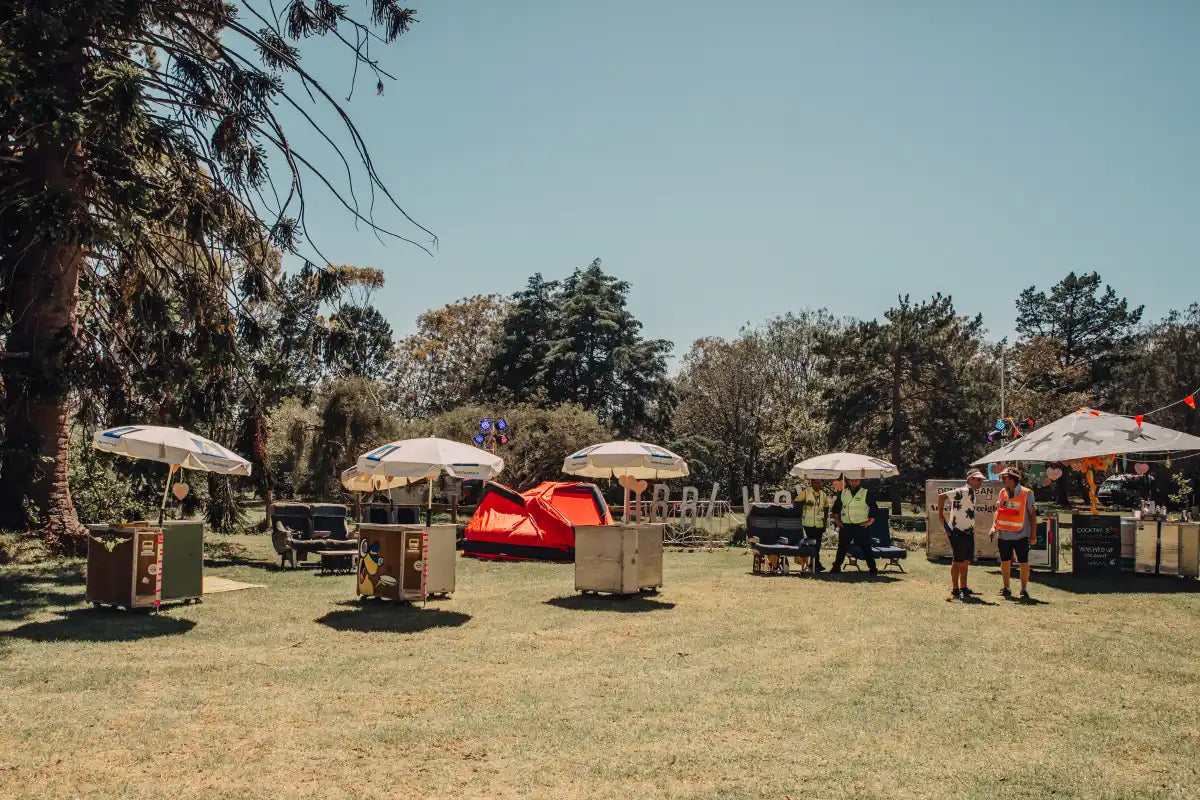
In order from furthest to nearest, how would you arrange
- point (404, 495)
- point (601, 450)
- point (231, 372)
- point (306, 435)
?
point (306, 435), point (404, 495), point (231, 372), point (601, 450)

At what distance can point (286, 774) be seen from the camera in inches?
197

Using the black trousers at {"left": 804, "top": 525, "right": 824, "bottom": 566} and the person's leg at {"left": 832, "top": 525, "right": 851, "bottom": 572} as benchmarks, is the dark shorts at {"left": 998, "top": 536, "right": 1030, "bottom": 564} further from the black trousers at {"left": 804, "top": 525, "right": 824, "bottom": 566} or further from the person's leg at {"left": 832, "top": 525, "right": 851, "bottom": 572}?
the black trousers at {"left": 804, "top": 525, "right": 824, "bottom": 566}

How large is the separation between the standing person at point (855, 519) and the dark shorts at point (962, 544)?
2.79 meters

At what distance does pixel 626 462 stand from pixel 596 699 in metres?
6.17

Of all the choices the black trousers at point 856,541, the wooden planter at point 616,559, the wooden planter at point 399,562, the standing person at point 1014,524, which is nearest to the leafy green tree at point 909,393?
the black trousers at point 856,541

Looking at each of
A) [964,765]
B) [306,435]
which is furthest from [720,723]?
[306,435]

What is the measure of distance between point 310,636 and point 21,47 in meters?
8.27

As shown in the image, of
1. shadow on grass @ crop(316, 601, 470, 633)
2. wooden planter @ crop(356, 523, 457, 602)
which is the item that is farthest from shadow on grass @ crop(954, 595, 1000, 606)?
wooden planter @ crop(356, 523, 457, 602)

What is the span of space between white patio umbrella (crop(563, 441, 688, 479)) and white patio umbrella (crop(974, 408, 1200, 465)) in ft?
19.2

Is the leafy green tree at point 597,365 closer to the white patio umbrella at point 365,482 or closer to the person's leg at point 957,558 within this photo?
the white patio umbrella at point 365,482

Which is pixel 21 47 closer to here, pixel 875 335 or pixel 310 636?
pixel 310 636

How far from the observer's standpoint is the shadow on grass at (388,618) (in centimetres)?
970

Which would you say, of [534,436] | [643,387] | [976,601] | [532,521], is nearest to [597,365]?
[643,387]

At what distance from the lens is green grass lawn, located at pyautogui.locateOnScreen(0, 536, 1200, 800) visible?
16.4 feet
